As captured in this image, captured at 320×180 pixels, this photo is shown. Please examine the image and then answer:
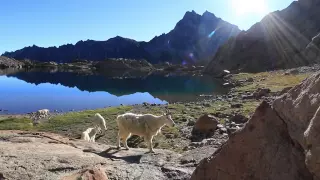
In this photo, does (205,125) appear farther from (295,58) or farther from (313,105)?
(295,58)

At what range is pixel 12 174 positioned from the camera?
13.5m

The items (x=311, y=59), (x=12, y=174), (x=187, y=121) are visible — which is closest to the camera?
(x=12, y=174)

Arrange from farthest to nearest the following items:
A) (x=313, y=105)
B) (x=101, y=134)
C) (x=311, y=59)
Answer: (x=311, y=59) → (x=101, y=134) → (x=313, y=105)

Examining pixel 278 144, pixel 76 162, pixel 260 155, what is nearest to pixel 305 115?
pixel 278 144

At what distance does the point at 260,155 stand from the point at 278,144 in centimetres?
58

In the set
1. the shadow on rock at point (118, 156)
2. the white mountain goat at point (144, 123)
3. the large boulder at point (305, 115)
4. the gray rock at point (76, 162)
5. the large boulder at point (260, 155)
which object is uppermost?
the large boulder at point (305, 115)

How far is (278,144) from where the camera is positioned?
927cm

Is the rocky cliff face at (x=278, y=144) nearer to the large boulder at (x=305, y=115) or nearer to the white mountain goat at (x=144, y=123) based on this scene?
the large boulder at (x=305, y=115)

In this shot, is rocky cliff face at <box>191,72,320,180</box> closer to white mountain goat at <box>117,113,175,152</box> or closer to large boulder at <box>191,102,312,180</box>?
large boulder at <box>191,102,312,180</box>

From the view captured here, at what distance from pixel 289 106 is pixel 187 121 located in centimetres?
3015

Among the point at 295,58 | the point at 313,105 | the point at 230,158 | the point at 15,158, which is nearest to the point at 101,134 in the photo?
the point at 15,158

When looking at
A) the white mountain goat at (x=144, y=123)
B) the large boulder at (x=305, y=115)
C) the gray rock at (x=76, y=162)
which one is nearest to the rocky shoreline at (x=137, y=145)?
the gray rock at (x=76, y=162)

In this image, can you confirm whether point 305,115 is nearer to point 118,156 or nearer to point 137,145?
point 118,156

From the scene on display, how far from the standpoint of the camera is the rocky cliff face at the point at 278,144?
7.79 m
